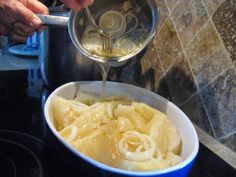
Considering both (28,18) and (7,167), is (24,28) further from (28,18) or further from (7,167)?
(7,167)

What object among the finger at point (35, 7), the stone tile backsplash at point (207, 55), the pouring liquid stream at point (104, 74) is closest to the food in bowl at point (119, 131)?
the pouring liquid stream at point (104, 74)

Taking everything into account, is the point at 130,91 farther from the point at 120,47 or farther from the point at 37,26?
the point at 37,26

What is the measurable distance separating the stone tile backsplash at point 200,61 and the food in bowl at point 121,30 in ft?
0.31

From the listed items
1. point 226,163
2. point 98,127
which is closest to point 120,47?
point 98,127

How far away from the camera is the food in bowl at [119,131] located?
47 cm

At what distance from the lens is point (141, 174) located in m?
0.40

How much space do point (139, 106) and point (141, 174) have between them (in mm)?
229

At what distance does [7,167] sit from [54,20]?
0.98 feet

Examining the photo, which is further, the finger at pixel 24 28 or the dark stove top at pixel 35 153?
the finger at pixel 24 28

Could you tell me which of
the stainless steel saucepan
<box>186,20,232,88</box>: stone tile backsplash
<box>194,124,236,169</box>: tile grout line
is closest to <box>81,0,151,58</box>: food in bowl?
the stainless steel saucepan

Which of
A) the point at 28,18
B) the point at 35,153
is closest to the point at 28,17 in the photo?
the point at 28,18

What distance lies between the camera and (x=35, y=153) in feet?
1.82

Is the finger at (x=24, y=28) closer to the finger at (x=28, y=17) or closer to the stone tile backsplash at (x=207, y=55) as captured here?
the finger at (x=28, y=17)

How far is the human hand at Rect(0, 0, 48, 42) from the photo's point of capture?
0.61 metres
